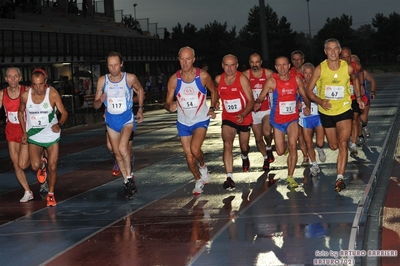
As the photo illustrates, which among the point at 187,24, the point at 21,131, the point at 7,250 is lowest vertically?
the point at 7,250

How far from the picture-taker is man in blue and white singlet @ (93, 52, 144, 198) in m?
12.7

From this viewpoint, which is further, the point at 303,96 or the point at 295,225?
the point at 303,96

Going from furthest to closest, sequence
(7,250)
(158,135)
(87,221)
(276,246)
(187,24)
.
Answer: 1. (187,24)
2. (158,135)
3. (87,221)
4. (7,250)
5. (276,246)

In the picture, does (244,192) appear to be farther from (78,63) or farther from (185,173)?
(78,63)

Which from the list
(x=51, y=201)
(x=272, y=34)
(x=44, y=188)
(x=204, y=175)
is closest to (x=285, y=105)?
(x=204, y=175)

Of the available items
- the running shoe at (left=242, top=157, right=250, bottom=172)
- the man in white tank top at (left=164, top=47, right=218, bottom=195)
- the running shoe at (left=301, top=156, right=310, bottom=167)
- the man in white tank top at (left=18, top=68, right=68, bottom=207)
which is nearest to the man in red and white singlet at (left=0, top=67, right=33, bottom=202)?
the man in white tank top at (left=18, top=68, right=68, bottom=207)

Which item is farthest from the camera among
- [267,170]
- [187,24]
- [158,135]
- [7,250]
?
[187,24]

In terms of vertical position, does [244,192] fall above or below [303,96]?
below

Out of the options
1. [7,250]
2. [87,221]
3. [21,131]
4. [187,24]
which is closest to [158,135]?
[21,131]

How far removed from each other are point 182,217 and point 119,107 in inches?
105

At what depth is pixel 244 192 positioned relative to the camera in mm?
12609

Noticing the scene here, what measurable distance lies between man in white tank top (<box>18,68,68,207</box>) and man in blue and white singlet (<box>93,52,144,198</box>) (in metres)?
0.71

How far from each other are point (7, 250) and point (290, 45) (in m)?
125

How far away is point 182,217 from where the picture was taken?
10.8 metres
